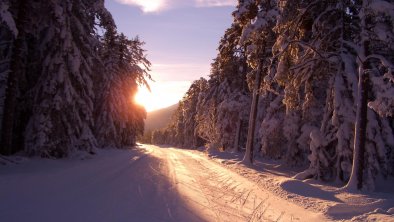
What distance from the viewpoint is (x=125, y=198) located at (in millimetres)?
9445

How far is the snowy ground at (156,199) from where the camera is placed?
25.4 ft

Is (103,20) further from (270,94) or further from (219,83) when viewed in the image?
(219,83)

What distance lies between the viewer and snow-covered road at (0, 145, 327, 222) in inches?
299

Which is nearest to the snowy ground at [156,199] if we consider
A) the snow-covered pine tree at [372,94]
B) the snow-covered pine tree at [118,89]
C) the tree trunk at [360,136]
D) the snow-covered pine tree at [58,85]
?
the tree trunk at [360,136]

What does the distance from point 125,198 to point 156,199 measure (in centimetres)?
79

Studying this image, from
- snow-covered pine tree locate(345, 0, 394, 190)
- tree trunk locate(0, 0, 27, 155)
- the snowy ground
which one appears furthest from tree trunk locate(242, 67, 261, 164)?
tree trunk locate(0, 0, 27, 155)

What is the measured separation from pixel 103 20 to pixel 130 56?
18.5 m

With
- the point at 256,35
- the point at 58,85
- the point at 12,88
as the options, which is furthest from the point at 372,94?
the point at 12,88

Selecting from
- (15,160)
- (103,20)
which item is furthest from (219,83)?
(15,160)

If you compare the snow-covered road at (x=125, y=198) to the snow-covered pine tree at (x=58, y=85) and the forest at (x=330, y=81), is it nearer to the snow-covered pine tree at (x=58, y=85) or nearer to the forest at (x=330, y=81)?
the snow-covered pine tree at (x=58, y=85)

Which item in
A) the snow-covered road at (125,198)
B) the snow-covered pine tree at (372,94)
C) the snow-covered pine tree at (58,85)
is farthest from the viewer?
the snow-covered pine tree at (58,85)

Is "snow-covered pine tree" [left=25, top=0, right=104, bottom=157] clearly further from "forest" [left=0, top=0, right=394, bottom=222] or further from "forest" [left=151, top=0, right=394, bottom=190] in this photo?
"forest" [left=151, top=0, right=394, bottom=190]

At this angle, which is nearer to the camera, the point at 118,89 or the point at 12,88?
the point at 12,88

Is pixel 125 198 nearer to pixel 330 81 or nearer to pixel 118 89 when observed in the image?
pixel 330 81
